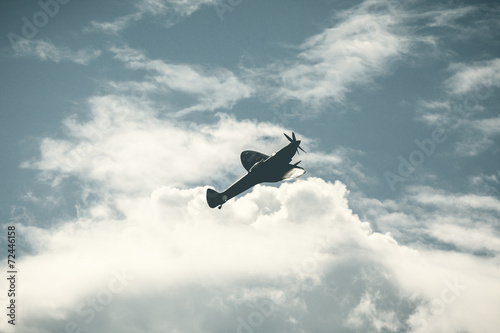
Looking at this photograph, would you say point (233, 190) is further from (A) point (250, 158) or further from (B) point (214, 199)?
(A) point (250, 158)

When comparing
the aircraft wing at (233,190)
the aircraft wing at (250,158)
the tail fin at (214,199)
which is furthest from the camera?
the aircraft wing at (250,158)

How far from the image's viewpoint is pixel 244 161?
6197 centimetres

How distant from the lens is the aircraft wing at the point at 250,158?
60.8 metres

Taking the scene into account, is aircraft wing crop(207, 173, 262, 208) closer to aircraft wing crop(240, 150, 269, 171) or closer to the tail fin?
the tail fin

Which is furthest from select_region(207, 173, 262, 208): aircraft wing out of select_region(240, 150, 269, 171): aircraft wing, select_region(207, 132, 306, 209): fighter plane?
select_region(240, 150, 269, 171): aircraft wing

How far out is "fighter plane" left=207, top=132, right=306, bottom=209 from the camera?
55.0m

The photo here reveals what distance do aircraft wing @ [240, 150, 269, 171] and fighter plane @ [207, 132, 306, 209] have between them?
2.25 meters

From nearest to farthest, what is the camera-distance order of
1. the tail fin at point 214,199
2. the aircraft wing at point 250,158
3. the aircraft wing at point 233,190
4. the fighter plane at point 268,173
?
the fighter plane at point 268,173, the aircraft wing at point 233,190, the tail fin at point 214,199, the aircraft wing at point 250,158

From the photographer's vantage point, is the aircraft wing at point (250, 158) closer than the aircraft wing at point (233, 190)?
No

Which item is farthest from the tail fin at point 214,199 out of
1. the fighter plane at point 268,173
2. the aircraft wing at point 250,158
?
the aircraft wing at point 250,158

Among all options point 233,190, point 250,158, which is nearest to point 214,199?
point 233,190

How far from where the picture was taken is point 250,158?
61.6 meters

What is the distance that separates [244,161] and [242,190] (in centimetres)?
610

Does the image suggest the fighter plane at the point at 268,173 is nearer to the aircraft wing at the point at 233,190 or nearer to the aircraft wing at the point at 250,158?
the aircraft wing at the point at 233,190
